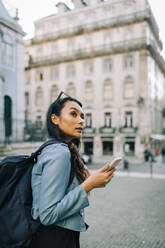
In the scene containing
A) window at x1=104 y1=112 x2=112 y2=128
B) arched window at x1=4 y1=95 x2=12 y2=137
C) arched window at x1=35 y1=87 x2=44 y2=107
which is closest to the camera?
arched window at x1=4 y1=95 x2=12 y2=137

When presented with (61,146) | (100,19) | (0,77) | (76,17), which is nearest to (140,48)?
(100,19)

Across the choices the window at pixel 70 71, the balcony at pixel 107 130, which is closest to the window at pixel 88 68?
the window at pixel 70 71

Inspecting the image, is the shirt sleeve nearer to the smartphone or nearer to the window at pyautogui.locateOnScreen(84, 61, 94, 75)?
the smartphone

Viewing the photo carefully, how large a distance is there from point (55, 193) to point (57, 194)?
0.02m

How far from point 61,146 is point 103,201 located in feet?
28.0

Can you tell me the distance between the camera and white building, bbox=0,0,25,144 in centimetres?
1463

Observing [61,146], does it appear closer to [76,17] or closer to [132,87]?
[132,87]

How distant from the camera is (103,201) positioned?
389 inches

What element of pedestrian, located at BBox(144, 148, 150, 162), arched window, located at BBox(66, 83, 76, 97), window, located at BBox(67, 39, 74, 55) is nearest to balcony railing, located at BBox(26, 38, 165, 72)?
window, located at BBox(67, 39, 74, 55)

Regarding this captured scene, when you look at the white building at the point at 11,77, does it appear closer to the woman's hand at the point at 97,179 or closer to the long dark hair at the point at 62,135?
the long dark hair at the point at 62,135

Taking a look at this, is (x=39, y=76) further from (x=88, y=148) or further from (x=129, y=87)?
(x=129, y=87)

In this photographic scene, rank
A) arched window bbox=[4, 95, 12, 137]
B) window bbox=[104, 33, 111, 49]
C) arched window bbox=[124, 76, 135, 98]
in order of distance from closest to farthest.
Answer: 1. arched window bbox=[4, 95, 12, 137]
2. arched window bbox=[124, 76, 135, 98]
3. window bbox=[104, 33, 111, 49]

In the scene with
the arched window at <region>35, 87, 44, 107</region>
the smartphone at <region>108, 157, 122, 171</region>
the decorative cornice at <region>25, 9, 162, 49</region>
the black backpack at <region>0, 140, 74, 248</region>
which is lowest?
the black backpack at <region>0, 140, 74, 248</region>

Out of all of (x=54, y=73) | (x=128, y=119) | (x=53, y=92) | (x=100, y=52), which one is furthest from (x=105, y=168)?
(x=54, y=73)
